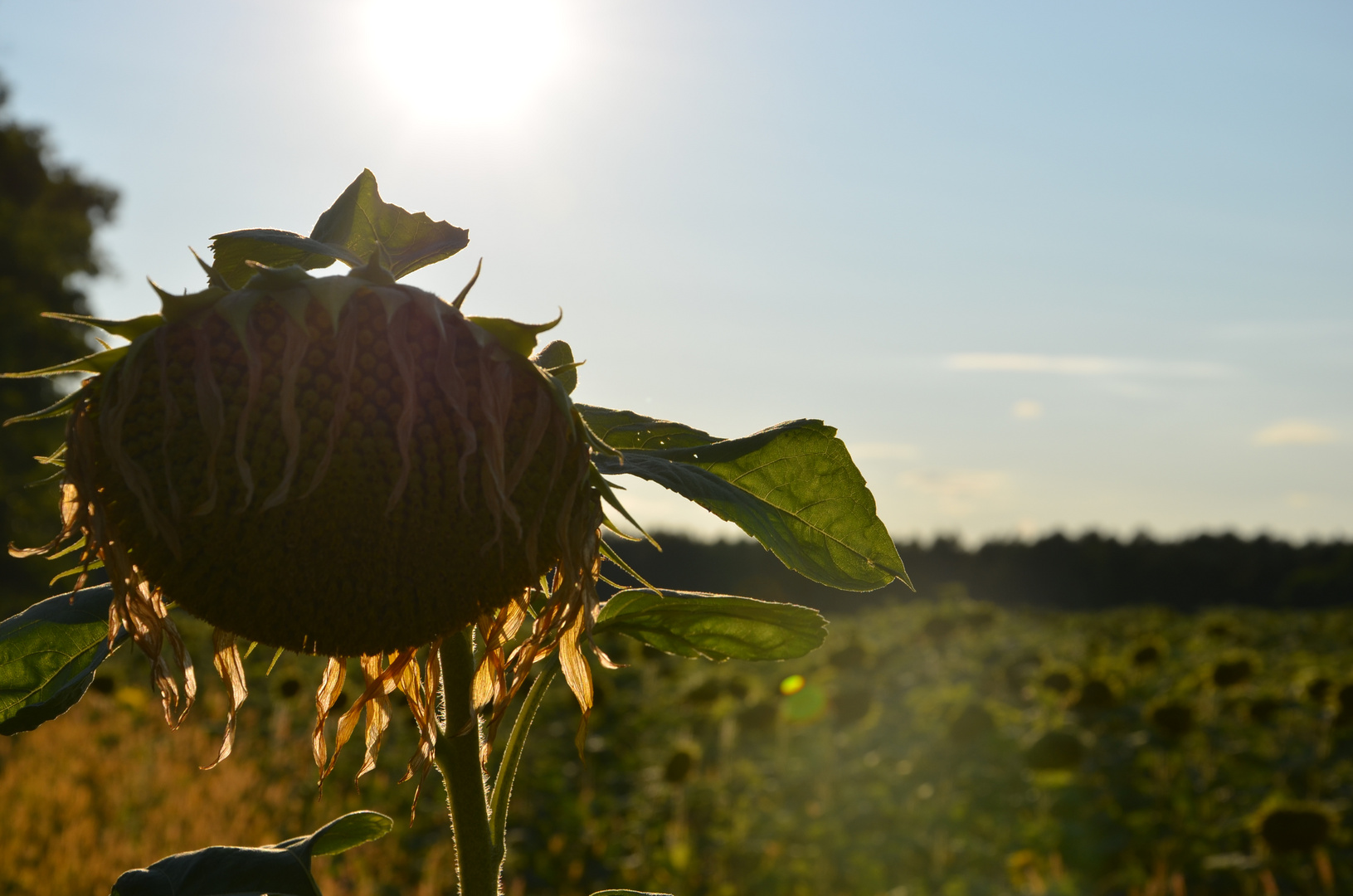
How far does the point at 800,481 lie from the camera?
984 mm

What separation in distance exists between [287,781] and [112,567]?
22.4 feet

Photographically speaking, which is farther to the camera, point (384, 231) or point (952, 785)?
point (952, 785)

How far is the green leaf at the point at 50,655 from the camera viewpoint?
39.9 inches

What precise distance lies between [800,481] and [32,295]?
71.0ft

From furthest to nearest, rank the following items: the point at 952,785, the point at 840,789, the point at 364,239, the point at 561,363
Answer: the point at 840,789, the point at 952,785, the point at 364,239, the point at 561,363

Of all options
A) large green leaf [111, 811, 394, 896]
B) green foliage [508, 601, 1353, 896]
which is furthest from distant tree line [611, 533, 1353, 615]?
large green leaf [111, 811, 394, 896]

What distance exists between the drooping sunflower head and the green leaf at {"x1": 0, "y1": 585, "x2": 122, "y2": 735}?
6.9 inches

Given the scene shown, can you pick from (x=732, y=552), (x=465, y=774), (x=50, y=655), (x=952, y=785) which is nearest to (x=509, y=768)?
(x=465, y=774)

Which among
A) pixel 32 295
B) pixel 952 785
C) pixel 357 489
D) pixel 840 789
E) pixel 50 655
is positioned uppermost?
pixel 32 295

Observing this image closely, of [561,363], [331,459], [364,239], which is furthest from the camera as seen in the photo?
[364,239]

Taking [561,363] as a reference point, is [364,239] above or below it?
above

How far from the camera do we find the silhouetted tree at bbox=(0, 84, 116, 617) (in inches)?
674

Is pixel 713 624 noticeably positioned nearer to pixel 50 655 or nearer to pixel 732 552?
pixel 50 655

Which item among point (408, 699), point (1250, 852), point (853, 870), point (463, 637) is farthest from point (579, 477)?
point (1250, 852)
